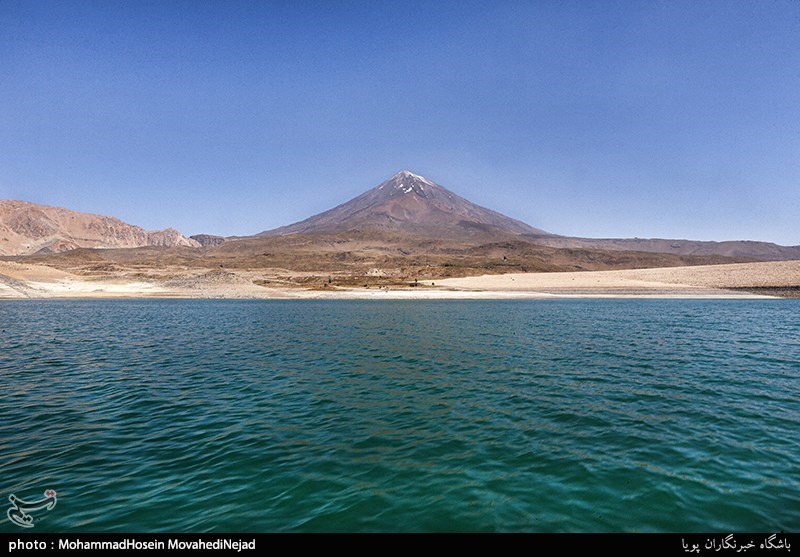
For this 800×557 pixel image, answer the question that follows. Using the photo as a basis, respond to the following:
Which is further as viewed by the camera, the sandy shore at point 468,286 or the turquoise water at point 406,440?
the sandy shore at point 468,286

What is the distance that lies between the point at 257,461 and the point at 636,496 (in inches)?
324

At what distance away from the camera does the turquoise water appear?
7.25 metres

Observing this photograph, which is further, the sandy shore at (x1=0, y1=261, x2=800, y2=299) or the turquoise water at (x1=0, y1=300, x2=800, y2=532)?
the sandy shore at (x1=0, y1=261, x2=800, y2=299)

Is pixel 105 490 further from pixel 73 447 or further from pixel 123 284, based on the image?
pixel 123 284

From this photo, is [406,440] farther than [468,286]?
No

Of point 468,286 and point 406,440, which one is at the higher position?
point 468,286

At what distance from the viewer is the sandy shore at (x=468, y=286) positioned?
85.8 m

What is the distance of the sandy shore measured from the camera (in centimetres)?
8581

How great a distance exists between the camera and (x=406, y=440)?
10664 mm

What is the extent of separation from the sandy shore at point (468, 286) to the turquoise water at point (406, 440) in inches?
2568

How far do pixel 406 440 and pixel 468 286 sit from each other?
97539 mm

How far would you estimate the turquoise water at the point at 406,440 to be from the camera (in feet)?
23.8

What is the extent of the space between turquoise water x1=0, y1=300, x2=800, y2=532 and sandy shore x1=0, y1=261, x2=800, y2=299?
214 ft

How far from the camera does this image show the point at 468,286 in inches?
4190
